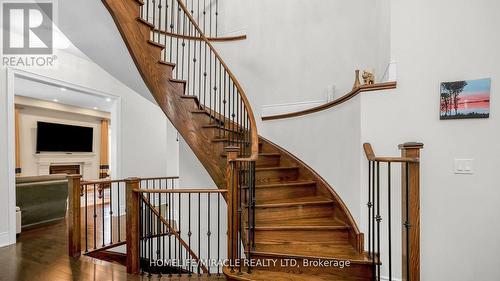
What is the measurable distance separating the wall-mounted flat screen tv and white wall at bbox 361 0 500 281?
8.87 metres

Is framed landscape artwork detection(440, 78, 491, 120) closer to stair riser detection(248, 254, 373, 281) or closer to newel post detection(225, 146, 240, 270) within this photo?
stair riser detection(248, 254, 373, 281)

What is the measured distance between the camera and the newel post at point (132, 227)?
2.82 m

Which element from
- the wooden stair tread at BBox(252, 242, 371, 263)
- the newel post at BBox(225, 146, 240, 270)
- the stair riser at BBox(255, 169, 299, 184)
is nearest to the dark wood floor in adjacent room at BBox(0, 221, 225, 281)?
the newel post at BBox(225, 146, 240, 270)

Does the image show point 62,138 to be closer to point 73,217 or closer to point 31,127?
point 31,127

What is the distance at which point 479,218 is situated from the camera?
2.15m

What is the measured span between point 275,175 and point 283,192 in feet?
1.12

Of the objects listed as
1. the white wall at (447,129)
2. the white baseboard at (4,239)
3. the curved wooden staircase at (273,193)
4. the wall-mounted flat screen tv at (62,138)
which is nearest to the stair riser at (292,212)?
the curved wooden staircase at (273,193)

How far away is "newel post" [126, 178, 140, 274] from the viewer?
9.25 feet

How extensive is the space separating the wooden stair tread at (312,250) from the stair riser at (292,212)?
322 mm

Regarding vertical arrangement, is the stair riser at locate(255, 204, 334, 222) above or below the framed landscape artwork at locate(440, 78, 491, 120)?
below

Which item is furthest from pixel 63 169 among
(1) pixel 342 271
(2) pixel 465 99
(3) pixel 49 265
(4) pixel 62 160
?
(2) pixel 465 99

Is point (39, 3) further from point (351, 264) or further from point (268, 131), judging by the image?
point (351, 264)

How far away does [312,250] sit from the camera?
8.16ft

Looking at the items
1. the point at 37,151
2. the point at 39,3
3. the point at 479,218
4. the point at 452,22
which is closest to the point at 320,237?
the point at 479,218
